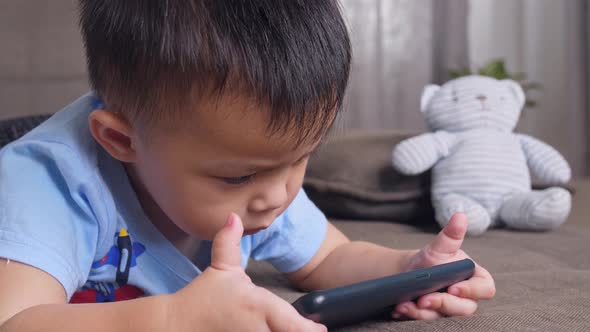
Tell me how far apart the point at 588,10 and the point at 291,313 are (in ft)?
8.35

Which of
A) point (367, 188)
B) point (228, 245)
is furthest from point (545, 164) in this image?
point (228, 245)

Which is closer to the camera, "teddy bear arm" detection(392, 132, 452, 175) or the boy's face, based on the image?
the boy's face

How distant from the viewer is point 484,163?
141 cm

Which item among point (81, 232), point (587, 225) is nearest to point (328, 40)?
point (81, 232)

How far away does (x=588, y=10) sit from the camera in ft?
8.98

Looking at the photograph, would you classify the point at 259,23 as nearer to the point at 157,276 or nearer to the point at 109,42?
the point at 109,42

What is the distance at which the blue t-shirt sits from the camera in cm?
68

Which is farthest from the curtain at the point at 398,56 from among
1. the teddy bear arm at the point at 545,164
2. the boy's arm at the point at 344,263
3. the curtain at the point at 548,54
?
the boy's arm at the point at 344,263

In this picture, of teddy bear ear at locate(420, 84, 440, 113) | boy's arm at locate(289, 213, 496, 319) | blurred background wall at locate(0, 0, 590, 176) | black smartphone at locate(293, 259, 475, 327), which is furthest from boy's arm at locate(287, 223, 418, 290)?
blurred background wall at locate(0, 0, 590, 176)

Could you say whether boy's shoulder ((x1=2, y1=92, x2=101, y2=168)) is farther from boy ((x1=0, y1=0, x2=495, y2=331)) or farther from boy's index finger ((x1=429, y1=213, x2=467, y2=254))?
Result: boy's index finger ((x1=429, y1=213, x2=467, y2=254))

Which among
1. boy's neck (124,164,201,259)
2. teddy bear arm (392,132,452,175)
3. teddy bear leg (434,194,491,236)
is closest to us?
boy's neck (124,164,201,259)

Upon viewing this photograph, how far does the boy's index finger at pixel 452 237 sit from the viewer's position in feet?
2.44

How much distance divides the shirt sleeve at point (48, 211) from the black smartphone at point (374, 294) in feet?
0.79

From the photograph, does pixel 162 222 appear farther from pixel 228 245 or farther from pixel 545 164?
pixel 545 164
